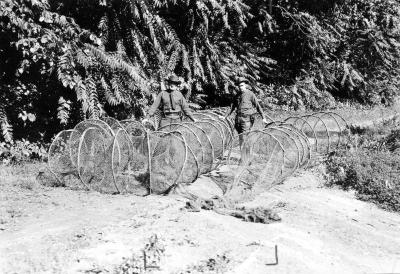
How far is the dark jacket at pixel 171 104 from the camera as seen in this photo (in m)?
10.6

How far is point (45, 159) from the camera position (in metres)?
12.1

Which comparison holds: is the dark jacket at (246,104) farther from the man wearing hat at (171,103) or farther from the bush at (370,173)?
the bush at (370,173)

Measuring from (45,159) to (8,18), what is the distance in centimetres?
327

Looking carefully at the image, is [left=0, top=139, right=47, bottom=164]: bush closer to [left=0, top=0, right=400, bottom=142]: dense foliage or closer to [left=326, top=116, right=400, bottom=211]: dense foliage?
[left=0, top=0, right=400, bottom=142]: dense foliage

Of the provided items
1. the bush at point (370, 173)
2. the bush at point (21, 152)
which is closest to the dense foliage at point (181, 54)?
the bush at point (21, 152)

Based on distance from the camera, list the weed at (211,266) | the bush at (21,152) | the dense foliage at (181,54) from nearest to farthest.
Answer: the weed at (211,266), the bush at (21,152), the dense foliage at (181,54)

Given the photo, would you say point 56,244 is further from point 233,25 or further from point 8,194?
point 233,25

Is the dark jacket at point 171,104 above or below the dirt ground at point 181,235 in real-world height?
above

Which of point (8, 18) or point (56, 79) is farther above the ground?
point (8, 18)

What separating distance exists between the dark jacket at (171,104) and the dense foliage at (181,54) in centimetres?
202

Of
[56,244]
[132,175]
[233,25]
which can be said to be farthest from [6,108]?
[233,25]

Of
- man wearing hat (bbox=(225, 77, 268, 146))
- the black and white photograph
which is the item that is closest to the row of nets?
→ the black and white photograph

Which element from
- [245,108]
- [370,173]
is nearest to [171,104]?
[245,108]

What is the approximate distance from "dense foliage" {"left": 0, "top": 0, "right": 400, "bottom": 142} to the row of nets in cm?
144
